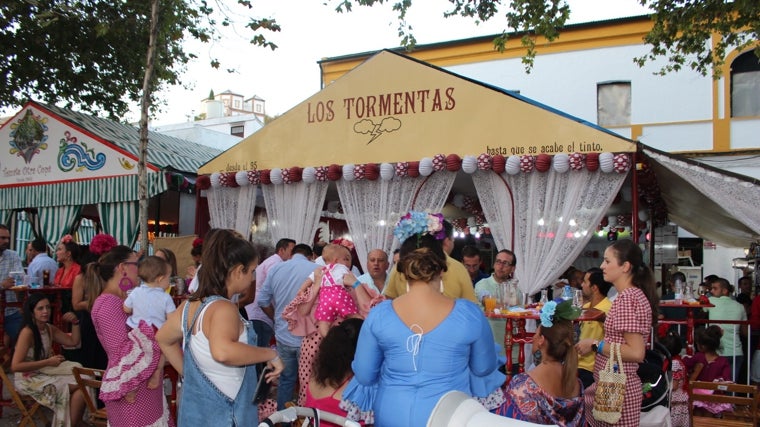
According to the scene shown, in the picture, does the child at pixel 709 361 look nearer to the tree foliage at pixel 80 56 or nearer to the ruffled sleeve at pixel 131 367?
the ruffled sleeve at pixel 131 367

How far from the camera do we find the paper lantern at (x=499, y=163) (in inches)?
289

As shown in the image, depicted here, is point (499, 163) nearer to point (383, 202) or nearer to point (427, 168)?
point (427, 168)

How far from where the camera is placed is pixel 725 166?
13938mm

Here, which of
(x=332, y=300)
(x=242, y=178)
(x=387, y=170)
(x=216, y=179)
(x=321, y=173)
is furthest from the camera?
(x=216, y=179)

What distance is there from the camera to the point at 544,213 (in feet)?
24.2

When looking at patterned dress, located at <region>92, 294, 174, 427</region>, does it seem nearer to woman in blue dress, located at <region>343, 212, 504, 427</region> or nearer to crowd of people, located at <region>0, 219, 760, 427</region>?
crowd of people, located at <region>0, 219, 760, 427</region>

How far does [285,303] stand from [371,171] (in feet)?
9.77

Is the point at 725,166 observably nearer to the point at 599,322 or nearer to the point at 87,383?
the point at 599,322

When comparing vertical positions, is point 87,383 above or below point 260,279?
below

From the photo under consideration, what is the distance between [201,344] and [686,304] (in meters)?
4.67

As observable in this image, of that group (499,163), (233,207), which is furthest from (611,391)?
(233,207)

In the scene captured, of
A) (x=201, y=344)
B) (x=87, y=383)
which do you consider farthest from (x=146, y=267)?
(x=201, y=344)

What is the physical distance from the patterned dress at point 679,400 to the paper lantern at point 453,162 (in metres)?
3.38

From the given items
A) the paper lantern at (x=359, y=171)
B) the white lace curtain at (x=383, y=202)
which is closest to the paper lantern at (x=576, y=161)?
the white lace curtain at (x=383, y=202)
